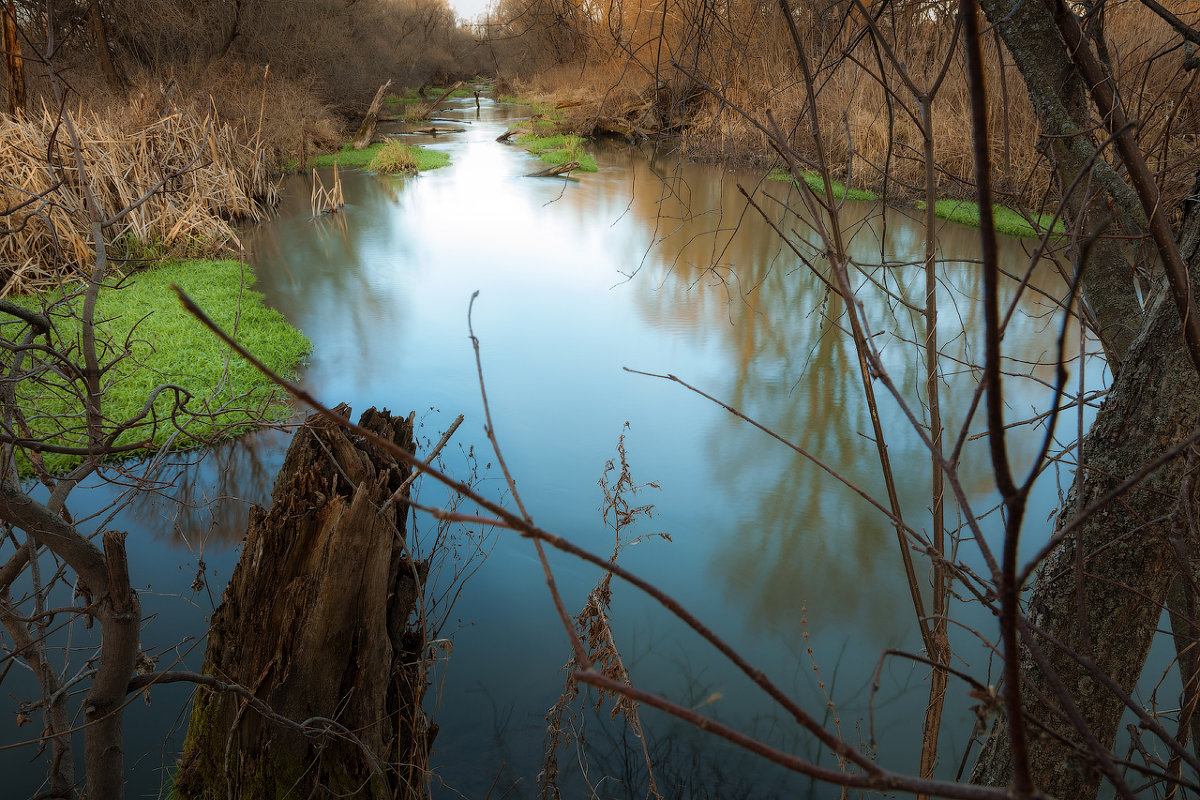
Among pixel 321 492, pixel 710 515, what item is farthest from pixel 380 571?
pixel 710 515

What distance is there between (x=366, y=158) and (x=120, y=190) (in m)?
7.08

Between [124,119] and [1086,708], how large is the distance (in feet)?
27.7

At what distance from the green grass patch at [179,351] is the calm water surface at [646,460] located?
0.25 metres

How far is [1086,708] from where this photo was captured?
1.29m

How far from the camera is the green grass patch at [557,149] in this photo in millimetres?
12824

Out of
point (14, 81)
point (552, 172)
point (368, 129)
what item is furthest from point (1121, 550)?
point (368, 129)

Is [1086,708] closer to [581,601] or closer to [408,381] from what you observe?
[581,601]

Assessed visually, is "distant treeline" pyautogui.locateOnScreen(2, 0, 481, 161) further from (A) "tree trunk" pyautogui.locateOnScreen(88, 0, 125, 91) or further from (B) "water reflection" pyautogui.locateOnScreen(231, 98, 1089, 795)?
(B) "water reflection" pyautogui.locateOnScreen(231, 98, 1089, 795)

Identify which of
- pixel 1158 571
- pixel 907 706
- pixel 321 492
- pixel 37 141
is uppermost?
pixel 37 141

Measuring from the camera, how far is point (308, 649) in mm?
1792

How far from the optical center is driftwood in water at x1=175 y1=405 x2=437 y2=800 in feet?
5.80

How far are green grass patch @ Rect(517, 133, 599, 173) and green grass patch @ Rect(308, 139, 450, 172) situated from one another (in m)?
1.75

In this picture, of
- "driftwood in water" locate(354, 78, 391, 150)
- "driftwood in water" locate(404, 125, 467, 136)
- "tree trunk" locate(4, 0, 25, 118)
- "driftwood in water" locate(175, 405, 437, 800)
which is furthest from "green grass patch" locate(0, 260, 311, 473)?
"driftwood in water" locate(404, 125, 467, 136)

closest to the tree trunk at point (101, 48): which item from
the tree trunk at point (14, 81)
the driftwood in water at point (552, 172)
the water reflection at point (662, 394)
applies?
the tree trunk at point (14, 81)
